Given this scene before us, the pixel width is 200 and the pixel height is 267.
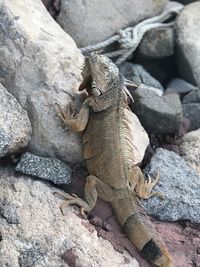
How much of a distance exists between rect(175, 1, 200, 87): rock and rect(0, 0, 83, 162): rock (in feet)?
5.77

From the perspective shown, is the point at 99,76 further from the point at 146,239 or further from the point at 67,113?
the point at 146,239

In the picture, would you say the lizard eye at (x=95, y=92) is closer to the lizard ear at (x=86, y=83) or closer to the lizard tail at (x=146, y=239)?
the lizard ear at (x=86, y=83)

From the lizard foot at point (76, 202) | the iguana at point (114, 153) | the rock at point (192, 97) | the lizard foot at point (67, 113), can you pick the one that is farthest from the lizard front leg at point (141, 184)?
the rock at point (192, 97)

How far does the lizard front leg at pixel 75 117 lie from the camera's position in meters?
4.98

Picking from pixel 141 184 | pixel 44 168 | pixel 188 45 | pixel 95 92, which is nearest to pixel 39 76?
pixel 95 92

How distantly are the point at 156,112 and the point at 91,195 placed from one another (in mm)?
1200

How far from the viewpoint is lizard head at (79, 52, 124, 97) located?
514cm

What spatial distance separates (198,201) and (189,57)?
2142 mm

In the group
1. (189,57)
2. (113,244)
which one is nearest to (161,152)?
(113,244)

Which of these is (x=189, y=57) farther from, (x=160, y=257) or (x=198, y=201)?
(x=160, y=257)

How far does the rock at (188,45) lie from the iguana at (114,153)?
4.84ft

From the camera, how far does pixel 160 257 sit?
14.6ft

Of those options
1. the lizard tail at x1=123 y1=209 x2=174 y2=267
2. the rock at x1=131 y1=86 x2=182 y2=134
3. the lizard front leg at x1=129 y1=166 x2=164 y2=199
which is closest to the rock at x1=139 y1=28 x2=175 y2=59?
the rock at x1=131 y1=86 x2=182 y2=134

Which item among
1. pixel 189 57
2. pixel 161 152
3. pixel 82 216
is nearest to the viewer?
pixel 82 216
